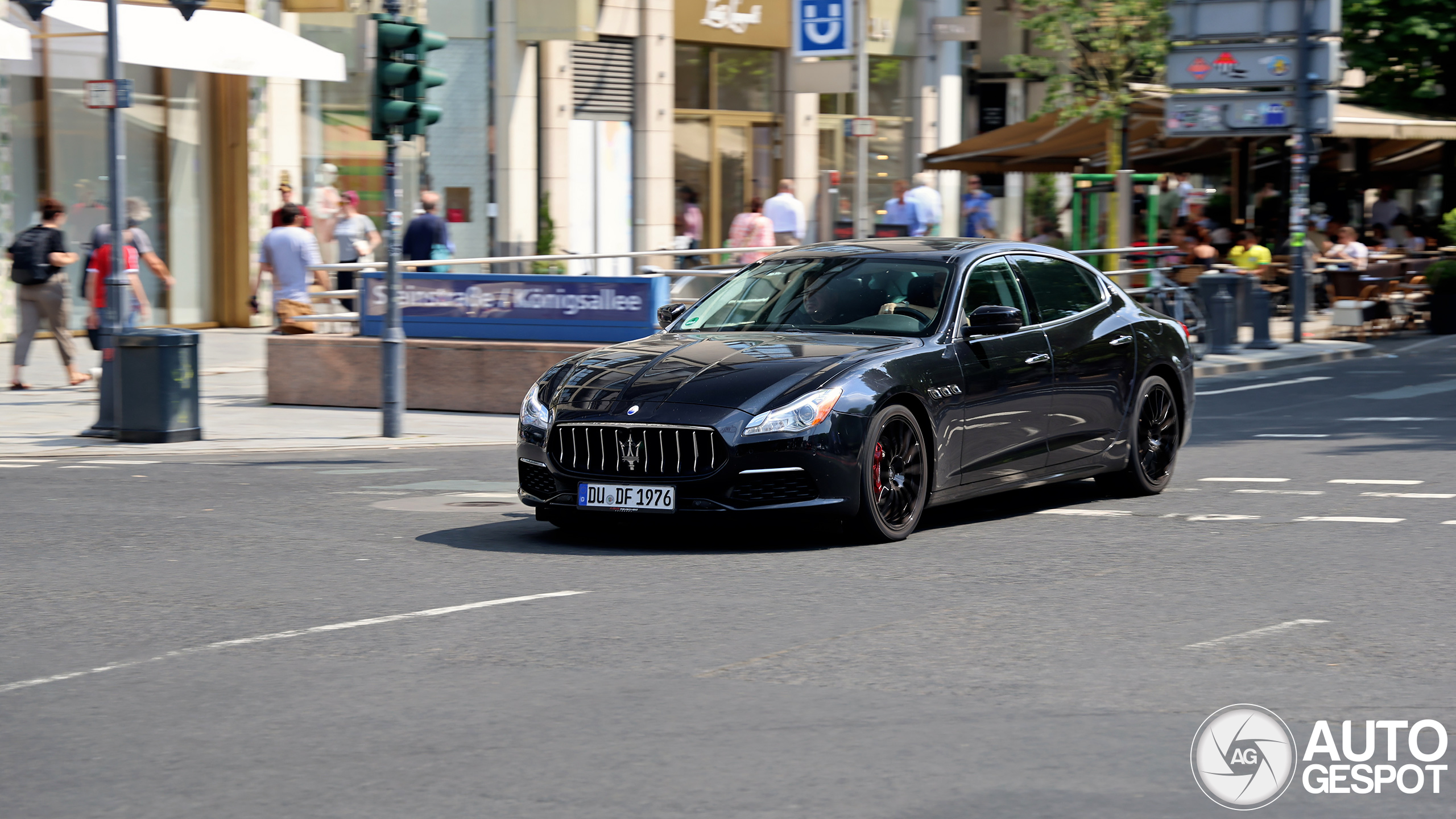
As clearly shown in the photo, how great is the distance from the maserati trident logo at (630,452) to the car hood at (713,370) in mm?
152

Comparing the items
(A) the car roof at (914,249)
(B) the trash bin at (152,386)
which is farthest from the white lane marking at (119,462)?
(A) the car roof at (914,249)

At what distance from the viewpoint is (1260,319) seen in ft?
79.2

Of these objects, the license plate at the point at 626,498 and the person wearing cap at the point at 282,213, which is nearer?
the license plate at the point at 626,498

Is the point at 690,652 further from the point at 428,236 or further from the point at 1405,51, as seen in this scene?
the point at 1405,51

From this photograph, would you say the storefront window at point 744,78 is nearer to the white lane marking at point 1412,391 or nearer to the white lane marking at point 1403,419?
the white lane marking at point 1412,391

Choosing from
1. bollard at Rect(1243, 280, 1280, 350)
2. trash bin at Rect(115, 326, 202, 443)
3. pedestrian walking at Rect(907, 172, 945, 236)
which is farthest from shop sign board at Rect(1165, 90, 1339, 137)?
trash bin at Rect(115, 326, 202, 443)

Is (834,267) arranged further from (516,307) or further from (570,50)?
(570,50)

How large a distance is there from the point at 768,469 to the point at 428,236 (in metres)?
14.9

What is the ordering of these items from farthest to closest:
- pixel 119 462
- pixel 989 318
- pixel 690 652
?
pixel 119 462 < pixel 989 318 < pixel 690 652

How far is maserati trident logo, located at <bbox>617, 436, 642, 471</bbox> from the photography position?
30.6ft

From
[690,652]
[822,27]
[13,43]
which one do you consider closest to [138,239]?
[13,43]

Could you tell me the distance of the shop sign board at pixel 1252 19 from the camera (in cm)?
2458

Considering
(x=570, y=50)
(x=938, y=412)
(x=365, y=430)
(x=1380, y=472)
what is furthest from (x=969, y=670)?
(x=570, y=50)

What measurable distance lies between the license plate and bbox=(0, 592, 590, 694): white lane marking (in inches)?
44.6
